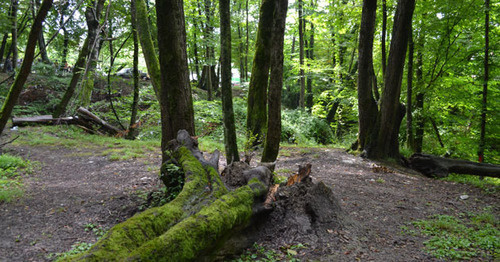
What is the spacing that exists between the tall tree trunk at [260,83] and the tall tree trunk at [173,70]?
465cm

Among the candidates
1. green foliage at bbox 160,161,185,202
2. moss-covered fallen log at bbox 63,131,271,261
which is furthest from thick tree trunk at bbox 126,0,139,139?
moss-covered fallen log at bbox 63,131,271,261

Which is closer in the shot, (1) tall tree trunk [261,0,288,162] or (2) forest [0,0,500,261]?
(2) forest [0,0,500,261]

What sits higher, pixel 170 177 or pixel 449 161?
pixel 170 177

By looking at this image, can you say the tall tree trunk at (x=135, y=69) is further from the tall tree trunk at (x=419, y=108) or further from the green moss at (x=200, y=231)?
the tall tree trunk at (x=419, y=108)

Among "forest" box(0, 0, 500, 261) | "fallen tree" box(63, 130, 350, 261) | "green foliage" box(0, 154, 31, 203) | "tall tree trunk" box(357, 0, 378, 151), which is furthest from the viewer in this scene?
"tall tree trunk" box(357, 0, 378, 151)

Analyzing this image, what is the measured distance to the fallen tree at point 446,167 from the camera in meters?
7.83

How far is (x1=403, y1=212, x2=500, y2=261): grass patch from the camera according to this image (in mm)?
3518

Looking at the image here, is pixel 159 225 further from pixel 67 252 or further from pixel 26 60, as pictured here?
pixel 26 60

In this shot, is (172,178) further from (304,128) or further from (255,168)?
(304,128)

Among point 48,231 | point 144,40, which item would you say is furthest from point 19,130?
point 48,231

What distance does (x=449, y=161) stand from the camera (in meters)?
8.52

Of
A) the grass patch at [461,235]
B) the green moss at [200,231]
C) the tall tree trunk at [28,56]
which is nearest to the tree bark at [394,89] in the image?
the grass patch at [461,235]

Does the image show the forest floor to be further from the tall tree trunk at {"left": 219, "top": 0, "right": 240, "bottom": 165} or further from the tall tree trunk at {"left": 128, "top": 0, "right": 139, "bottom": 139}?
the tall tree trunk at {"left": 128, "top": 0, "right": 139, "bottom": 139}

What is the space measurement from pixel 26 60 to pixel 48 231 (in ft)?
7.32
